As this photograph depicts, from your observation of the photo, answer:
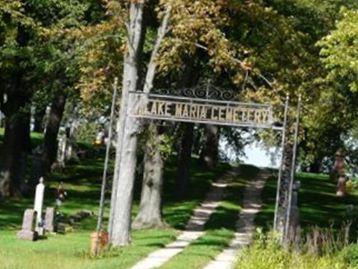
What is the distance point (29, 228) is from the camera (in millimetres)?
23875

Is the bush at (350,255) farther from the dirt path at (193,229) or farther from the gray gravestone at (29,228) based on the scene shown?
the gray gravestone at (29,228)

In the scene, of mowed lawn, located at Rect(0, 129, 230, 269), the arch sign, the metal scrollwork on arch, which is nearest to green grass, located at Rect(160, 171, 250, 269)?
mowed lawn, located at Rect(0, 129, 230, 269)

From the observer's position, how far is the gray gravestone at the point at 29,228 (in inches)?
933

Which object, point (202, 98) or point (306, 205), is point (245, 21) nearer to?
point (202, 98)

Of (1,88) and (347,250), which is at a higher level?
(1,88)

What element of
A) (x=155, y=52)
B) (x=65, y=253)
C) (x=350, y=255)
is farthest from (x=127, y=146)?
(x=350, y=255)

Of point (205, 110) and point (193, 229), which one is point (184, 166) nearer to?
point (193, 229)

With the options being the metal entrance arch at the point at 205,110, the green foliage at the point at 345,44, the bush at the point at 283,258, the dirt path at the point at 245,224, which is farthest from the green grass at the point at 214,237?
the green foliage at the point at 345,44

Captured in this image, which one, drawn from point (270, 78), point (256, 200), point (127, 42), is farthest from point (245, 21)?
point (256, 200)

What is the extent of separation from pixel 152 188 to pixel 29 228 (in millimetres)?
7935

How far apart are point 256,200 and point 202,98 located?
801 inches

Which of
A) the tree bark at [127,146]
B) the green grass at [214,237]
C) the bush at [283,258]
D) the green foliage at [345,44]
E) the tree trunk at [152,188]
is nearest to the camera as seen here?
the bush at [283,258]

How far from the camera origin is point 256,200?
42156mm

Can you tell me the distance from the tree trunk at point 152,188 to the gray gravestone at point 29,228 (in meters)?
6.44
